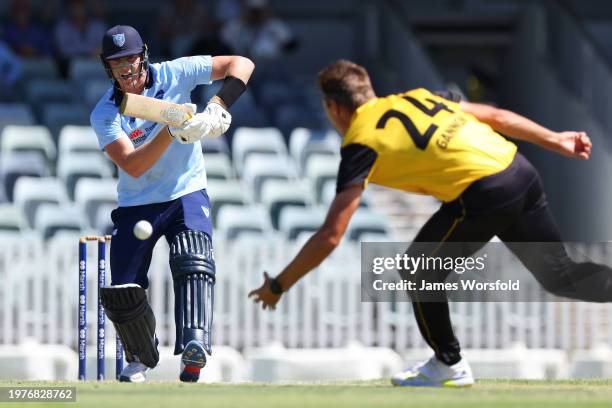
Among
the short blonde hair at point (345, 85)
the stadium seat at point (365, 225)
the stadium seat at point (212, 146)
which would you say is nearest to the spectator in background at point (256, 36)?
the stadium seat at point (212, 146)

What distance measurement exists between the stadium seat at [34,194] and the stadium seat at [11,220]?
0.41 meters

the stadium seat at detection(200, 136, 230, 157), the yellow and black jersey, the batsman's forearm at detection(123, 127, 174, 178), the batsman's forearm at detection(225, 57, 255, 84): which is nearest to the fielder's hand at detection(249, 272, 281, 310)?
the yellow and black jersey

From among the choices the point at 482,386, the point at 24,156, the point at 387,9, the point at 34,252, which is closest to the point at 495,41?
the point at 387,9

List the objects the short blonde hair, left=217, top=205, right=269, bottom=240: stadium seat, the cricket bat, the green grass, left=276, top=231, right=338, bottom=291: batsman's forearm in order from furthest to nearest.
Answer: left=217, top=205, right=269, bottom=240: stadium seat < the cricket bat < the short blonde hair < left=276, top=231, right=338, bottom=291: batsman's forearm < the green grass

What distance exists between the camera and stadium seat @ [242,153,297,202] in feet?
50.4

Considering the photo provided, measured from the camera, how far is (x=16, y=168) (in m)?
14.7

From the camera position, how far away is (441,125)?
7.34m

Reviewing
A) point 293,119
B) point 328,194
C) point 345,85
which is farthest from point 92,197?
point 345,85

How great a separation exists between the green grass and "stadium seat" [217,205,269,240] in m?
6.22

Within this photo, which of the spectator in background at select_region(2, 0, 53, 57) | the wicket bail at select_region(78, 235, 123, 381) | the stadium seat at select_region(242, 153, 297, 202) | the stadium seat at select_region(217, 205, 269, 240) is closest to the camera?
the wicket bail at select_region(78, 235, 123, 381)

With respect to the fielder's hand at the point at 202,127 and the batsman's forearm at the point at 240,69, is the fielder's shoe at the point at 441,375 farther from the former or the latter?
the batsman's forearm at the point at 240,69

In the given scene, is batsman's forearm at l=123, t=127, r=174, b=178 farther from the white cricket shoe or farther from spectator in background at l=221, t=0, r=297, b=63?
spectator in background at l=221, t=0, r=297, b=63

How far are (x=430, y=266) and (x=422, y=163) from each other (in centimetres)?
53

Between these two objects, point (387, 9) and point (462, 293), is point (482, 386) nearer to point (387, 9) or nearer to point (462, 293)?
point (462, 293)
